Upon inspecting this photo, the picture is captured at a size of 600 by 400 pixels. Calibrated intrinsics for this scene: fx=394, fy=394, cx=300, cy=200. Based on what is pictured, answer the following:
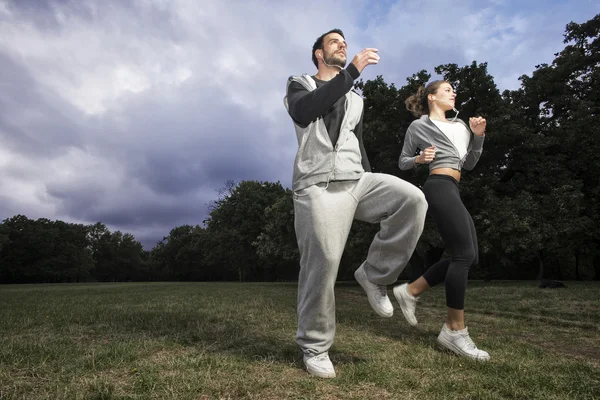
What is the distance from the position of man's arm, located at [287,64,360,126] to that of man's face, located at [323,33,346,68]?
1.67 feet

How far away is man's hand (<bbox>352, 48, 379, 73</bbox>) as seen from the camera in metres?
2.95

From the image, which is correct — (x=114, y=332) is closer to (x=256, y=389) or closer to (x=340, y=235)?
(x=256, y=389)

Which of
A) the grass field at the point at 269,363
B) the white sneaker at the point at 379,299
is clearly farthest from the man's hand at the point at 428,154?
the grass field at the point at 269,363

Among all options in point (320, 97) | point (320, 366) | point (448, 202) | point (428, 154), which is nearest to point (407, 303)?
point (448, 202)

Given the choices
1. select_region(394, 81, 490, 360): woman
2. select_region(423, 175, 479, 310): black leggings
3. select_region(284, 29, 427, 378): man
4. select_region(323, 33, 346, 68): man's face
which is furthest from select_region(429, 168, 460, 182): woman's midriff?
select_region(323, 33, 346, 68): man's face

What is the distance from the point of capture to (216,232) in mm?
44094

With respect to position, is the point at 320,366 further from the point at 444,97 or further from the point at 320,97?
the point at 444,97

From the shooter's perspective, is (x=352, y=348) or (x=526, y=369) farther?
(x=352, y=348)

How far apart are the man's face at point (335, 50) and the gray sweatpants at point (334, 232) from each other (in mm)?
1021

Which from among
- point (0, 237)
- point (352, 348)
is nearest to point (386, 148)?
point (352, 348)

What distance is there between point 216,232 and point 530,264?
33.9m

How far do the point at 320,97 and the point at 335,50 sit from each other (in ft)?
2.57

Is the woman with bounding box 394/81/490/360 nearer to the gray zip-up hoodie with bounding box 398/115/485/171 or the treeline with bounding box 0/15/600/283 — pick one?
the gray zip-up hoodie with bounding box 398/115/485/171

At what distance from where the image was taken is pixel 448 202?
3842mm
